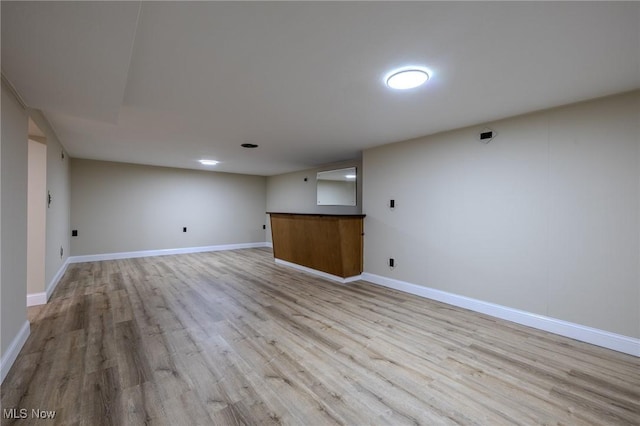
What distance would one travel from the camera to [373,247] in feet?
13.8

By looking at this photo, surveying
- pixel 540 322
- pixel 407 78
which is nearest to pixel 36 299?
pixel 407 78

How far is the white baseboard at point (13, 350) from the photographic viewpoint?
5.72 ft

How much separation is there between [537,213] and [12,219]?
451 cm

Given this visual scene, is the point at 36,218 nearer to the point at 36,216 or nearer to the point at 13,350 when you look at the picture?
the point at 36,216

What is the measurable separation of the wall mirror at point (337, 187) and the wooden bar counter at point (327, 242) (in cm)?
120

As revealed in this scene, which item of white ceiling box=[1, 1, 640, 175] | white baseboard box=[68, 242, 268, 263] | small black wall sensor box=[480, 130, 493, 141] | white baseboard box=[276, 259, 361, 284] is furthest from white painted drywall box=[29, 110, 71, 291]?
small black wall sensor box=[480, 130, 493, 141]

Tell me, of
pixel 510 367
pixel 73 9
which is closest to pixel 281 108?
pixel 73 9

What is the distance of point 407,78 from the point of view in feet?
6.40

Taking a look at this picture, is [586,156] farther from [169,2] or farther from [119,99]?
[119,99]

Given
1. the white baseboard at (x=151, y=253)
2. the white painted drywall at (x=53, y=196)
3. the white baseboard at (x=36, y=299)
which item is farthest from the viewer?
the white baseboard at (x=151, y=253)

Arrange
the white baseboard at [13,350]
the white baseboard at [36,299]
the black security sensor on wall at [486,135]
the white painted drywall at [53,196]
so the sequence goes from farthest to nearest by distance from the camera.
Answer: the white painted drywall at [53,196], the white baseboard at [36,299], the black security sensor on wall at [486,135], the white baseboard at [13,350]

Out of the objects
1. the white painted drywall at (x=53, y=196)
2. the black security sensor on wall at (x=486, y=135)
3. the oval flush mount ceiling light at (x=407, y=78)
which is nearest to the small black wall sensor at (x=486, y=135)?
the black security sensor on wall at (x=486, y=135)

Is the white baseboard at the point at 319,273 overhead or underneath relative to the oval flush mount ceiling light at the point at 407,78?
underneath

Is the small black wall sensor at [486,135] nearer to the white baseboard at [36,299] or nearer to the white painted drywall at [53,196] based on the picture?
the white painted drywall at [53,196]
